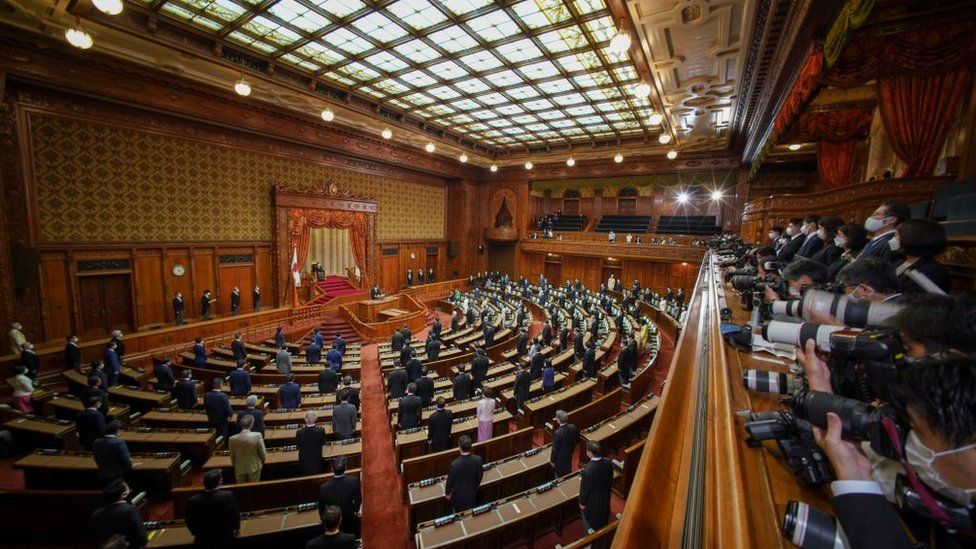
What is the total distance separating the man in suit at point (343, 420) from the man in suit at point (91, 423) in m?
2.76

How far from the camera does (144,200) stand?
10289mm

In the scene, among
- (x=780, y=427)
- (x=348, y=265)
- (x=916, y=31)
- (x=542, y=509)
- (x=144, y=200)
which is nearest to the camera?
(x=780, y=427)

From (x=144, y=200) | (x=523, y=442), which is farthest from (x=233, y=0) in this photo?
(x=523, y=442)

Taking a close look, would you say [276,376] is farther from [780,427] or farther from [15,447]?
[780,427]

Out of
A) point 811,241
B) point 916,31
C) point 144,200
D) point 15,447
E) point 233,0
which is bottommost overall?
point 15,447

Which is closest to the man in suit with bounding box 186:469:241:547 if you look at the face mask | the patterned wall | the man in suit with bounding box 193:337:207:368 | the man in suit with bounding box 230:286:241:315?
the face mask

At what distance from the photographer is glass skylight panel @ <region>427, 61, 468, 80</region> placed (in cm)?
981

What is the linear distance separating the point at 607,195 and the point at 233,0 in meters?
16.9

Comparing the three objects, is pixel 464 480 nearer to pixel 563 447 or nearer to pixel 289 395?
pixel 563 447

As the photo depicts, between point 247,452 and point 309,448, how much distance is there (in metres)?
0.63

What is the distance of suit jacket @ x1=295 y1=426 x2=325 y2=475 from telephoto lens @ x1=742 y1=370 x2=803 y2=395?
445cm

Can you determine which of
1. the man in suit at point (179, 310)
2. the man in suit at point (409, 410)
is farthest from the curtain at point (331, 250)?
the man in suit at point (409, 410)

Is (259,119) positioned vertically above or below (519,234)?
above

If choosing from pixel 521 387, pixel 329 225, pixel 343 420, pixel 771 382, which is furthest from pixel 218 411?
pixel 329 225
